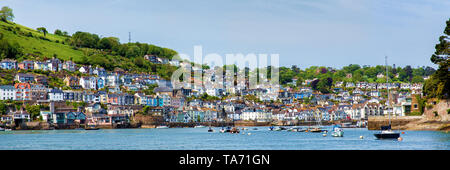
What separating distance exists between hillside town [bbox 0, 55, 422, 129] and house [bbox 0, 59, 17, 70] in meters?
0.26

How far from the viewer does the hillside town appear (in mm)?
125375

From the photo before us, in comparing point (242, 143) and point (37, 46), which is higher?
point (37, 46)

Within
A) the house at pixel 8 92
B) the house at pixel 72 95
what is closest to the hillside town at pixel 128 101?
the house at pixel 8 92

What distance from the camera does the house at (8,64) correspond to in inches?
5925

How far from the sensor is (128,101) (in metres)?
148

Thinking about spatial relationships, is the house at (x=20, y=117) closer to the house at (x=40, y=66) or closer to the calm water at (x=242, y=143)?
the house at (x=40, y=66)

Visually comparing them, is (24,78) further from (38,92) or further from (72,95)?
(72,95)

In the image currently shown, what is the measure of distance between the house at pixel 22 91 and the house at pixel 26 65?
26359 mm

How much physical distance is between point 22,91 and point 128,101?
28.4m

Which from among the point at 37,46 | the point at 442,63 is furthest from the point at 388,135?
the point at 37,46

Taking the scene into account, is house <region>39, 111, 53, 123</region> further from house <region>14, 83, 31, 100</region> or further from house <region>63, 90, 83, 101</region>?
house <region>63, 90, 83, 101</region>
